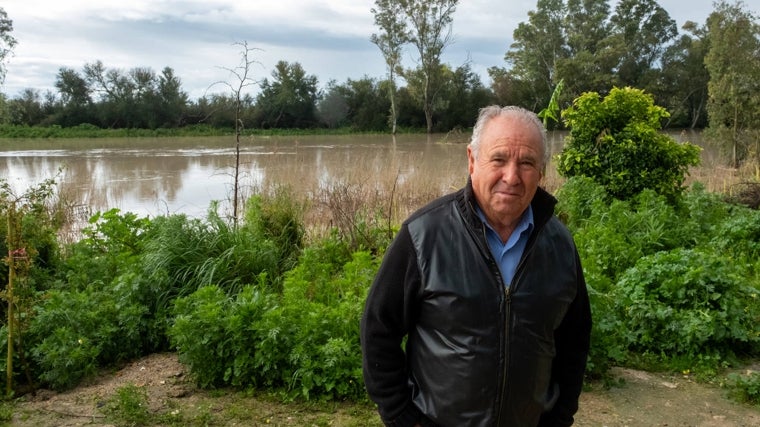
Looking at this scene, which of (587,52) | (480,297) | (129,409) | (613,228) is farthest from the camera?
(587,52)

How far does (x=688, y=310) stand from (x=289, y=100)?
151ft

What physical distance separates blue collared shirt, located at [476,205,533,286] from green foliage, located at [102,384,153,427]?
2407mm

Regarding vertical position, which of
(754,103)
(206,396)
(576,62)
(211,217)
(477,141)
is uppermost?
(576,62)

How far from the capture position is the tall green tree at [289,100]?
46719mm

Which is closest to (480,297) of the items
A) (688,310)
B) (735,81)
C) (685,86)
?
(688,310)

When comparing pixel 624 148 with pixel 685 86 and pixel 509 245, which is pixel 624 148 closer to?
pixel 509 245

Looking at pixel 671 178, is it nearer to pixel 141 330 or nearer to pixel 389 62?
pixel 141 330

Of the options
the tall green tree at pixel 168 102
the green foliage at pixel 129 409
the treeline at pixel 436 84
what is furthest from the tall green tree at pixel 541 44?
the green foliage at pixel 129 409

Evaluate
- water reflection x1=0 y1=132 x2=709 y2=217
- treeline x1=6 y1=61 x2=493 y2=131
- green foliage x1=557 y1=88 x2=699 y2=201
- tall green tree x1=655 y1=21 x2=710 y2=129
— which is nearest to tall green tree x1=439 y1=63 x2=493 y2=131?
treeline x1=6 y1=61 x2=493 y2=131

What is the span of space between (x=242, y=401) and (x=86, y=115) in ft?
164

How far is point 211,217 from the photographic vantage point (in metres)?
5.34

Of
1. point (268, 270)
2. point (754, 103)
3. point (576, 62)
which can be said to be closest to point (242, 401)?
point (268, 270)

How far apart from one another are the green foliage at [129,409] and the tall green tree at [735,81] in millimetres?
18017

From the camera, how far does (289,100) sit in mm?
48094
